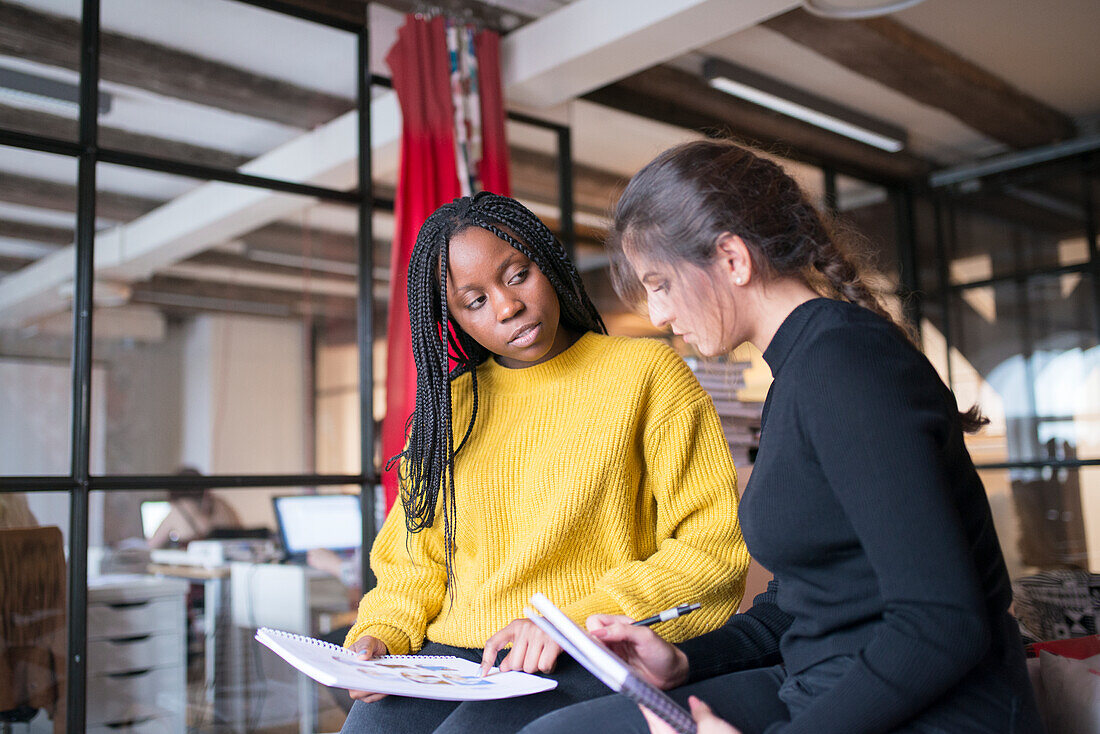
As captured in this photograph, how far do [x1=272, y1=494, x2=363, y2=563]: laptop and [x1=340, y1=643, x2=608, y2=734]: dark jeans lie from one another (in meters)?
2.12

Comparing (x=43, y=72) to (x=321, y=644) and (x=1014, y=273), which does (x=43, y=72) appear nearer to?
(x=321, y=644)

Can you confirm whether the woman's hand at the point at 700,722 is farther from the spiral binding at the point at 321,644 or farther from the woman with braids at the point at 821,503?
the spiral binding at the point at 321,644

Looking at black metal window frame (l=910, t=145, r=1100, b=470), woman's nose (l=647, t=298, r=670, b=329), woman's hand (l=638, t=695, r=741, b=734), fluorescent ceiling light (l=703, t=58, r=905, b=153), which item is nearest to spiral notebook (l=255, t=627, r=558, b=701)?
woman's hand (l=638, t=695, r=741, b=734)

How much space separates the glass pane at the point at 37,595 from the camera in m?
2.53

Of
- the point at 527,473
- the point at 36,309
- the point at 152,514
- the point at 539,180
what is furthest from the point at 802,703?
the point at 539,180

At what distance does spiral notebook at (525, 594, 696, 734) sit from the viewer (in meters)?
0.81

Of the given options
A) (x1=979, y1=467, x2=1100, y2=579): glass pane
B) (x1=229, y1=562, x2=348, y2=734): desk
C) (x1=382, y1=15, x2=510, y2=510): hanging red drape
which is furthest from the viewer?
(x1=979, y1=467, x2=1100, y2=579): glass pane

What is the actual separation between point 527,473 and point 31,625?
6.12ft

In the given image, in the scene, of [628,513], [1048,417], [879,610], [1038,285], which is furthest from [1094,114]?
[879,610]

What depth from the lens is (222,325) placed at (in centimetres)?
438

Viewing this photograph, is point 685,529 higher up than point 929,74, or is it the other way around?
point 929,74

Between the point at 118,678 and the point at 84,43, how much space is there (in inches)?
77.2

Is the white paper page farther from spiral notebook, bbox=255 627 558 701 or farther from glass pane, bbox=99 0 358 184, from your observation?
glass pane, bbox=99 0 358 184

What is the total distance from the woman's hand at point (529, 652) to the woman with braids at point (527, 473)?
0.06 feet
